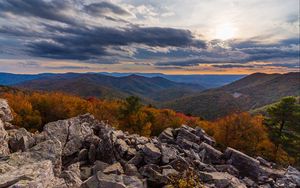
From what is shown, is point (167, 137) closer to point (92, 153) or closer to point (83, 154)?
point (92, 153)

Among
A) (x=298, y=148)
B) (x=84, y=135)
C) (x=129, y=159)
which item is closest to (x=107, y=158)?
(x=129, y=159)

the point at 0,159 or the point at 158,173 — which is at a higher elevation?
the point at 0,159

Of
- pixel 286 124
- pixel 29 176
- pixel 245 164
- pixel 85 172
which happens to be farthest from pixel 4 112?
pixel 286 124

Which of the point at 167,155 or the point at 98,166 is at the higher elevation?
the point at 167,155

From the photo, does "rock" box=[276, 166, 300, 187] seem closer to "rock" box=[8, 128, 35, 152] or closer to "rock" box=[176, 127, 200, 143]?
"rock" box=[176, 127, 200, 143]

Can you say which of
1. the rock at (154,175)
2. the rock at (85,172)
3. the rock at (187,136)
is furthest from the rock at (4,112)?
the rock at (187,136)

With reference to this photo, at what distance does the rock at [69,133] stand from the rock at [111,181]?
9230 mm

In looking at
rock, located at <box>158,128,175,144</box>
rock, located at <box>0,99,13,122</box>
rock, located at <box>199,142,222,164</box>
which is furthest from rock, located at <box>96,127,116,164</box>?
rock, located at <box>158,128,175,144</box>

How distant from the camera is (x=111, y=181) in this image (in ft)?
66.7

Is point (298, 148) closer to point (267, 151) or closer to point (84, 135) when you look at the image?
point (267, 151)

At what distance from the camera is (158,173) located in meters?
23.8

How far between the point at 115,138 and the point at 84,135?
405 cm

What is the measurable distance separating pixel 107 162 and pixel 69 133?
6.30m

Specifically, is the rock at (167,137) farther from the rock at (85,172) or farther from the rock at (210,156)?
the rock at (85,172)
